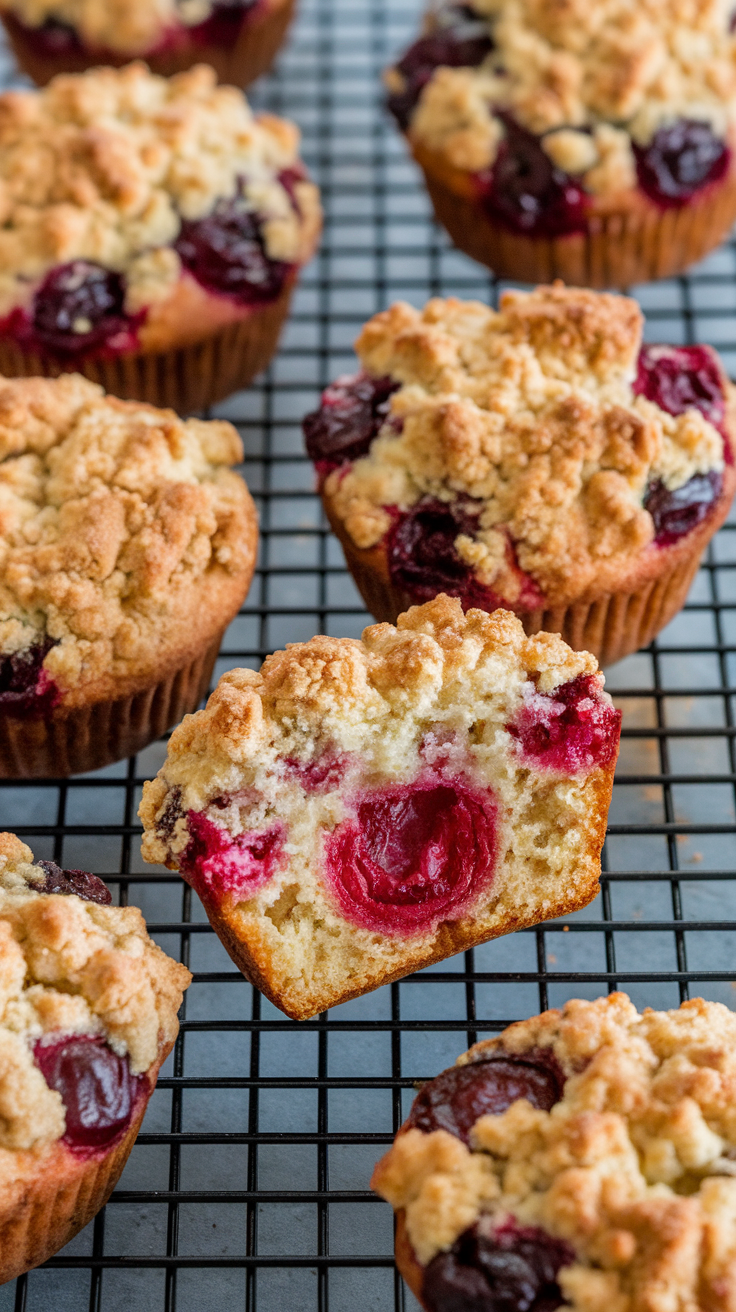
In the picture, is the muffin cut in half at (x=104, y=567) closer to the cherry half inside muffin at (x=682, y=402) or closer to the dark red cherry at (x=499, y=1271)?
the cherry half inside muffin at (x=682, y=402)

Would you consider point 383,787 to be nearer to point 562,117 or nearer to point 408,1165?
point 408,1165

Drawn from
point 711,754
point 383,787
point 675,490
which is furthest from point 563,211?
point 383,787

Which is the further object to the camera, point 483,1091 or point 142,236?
point 142,236

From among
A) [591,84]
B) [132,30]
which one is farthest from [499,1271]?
[132,30]

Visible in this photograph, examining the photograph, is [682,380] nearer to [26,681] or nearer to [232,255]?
[232,255]

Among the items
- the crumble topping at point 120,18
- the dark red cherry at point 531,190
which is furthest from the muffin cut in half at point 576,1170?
the crumble topping at point 120,18

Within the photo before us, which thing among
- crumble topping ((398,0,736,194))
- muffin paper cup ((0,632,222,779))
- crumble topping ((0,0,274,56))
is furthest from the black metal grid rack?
crumble topping ((0,0,274,56))
